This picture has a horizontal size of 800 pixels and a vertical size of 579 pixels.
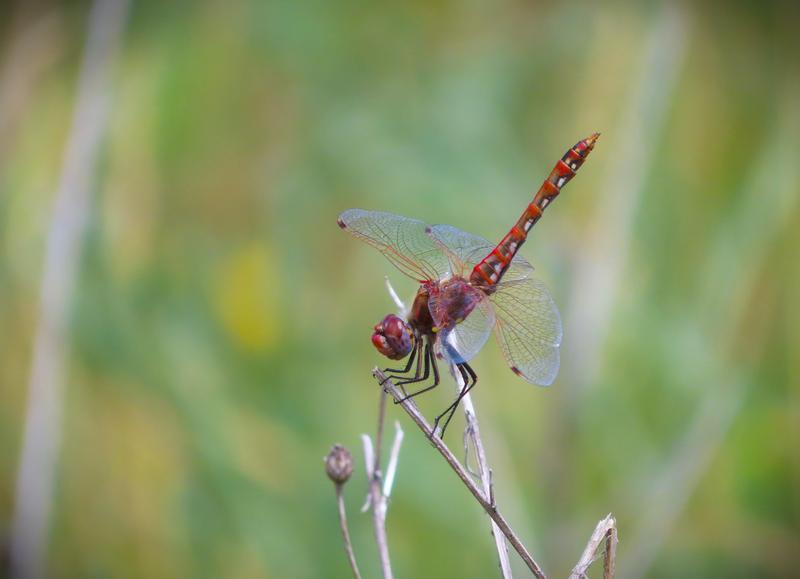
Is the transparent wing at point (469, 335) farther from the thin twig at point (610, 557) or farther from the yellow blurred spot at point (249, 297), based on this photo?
the yellow blurred spot at point (249, 297)

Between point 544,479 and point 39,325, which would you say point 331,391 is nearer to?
point 544,479

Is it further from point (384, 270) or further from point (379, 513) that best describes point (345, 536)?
point (384, 270)

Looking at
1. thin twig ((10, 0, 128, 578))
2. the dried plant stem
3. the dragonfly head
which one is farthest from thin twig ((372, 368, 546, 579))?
thin twig ((10, 0, 128, 578))

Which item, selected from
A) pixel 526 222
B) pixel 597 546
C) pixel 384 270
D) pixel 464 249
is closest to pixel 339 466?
pixel 597 546

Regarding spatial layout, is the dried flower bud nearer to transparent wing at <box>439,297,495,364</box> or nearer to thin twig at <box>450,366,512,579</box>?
thin twig at <box>450,366,512,579</box>

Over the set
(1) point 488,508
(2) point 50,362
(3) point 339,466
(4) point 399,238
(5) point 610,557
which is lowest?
(5) point 610,557

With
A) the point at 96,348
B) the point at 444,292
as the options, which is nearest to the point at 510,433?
the point at 444,292

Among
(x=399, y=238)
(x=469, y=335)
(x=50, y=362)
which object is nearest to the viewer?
(x=469, y=335)
